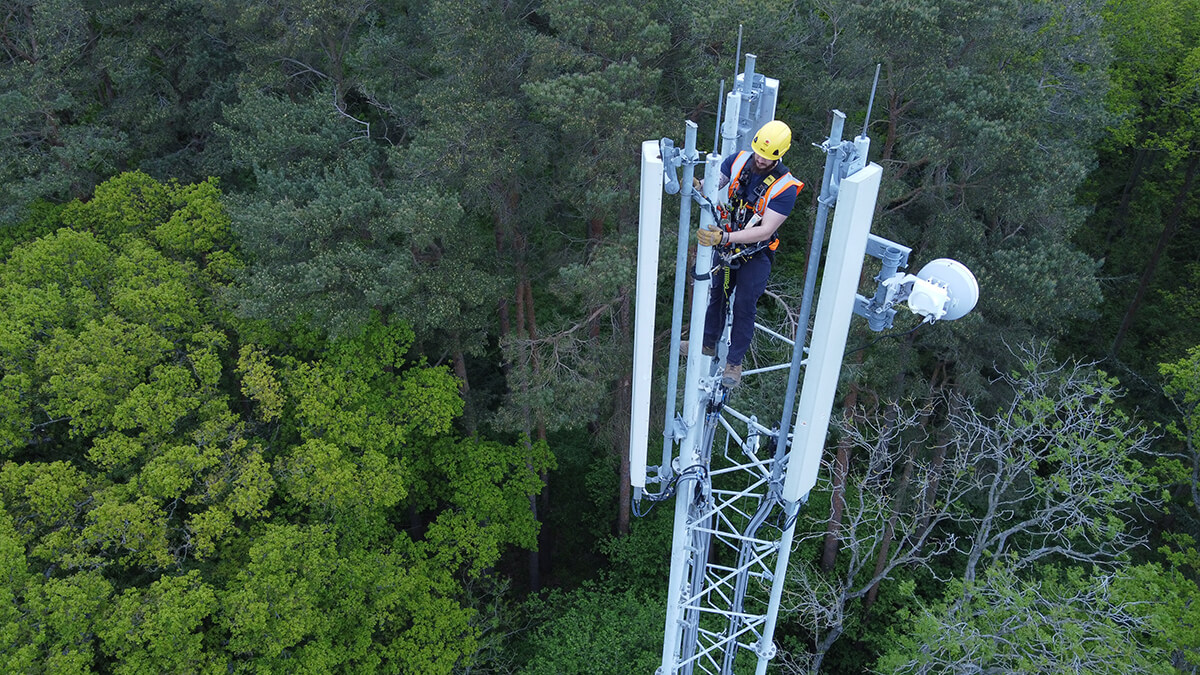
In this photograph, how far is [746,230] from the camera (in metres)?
5.10

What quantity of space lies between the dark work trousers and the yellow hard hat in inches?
33.8

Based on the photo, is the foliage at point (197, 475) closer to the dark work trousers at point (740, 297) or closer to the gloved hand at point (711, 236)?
the dark work trousers at point (740, 297)

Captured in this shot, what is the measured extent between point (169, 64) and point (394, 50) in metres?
7.20

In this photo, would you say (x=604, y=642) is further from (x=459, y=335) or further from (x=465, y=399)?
(x=459, y=335)

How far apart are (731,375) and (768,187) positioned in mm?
1494

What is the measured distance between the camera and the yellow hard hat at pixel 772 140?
492 cm

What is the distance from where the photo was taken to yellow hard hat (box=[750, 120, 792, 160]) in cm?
492

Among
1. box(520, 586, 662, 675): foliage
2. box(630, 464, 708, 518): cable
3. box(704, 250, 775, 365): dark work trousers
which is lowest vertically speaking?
box(520, 586, 662, 675): foliage

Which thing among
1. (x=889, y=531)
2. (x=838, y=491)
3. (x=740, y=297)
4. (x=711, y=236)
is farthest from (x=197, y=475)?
(x=889, y=531)

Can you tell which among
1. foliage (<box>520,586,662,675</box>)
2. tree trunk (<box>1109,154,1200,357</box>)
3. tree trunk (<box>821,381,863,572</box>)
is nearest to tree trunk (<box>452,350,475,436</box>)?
foliage (<box>520,586,662,675</box>)

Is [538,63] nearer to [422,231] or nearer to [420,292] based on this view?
[422,231]

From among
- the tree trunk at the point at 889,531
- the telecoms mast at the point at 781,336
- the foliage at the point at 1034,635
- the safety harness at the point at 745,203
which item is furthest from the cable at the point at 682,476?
the tree trunk at the point at 889,531

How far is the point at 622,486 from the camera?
1795cm

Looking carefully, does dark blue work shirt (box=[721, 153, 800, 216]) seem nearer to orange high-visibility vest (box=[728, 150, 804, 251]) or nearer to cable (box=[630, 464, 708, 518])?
orange high-visibility vest (box=[728, 150, 804, 251])
